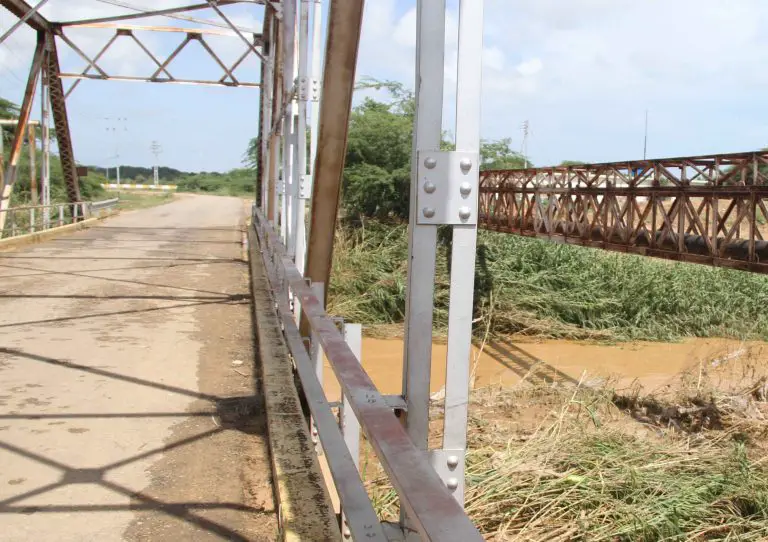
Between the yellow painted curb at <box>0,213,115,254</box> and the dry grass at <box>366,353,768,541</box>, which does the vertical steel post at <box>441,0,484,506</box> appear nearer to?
the dry grass at <box>366,353,768,541</box>

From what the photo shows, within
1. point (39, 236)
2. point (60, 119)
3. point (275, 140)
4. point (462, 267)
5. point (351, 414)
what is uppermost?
point (60, 119)

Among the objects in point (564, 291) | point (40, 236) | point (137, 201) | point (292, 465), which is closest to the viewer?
point (292, 465)

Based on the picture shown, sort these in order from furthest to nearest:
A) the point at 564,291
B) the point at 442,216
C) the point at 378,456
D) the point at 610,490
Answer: the point at 564,291 → the point at 610,490 → the point at 442,216 → the point at 378,456

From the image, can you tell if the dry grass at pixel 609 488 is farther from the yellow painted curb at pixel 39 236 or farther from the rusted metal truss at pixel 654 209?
the yellow painted curb at pixel 39 236

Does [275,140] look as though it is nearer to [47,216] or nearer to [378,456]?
[378,456]

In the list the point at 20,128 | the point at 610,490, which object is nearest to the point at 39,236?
the point at 20,128

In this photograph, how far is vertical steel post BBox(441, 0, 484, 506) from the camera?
2.57 meters

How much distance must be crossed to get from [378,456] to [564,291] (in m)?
17.8

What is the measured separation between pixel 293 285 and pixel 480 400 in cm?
596

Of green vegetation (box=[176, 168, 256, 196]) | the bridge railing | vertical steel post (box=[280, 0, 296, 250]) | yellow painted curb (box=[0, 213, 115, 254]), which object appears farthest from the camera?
green vegetation (box=[176, 168, 256, 196])

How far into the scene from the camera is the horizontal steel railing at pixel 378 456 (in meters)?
1.75

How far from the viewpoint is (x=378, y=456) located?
2.21m

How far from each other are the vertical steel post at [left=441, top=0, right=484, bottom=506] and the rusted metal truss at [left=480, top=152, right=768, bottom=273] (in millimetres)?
8284

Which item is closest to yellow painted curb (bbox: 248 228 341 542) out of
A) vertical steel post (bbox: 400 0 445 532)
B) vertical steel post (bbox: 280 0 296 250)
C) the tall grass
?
vertical steel post (bbox: 400 0 445 532)
